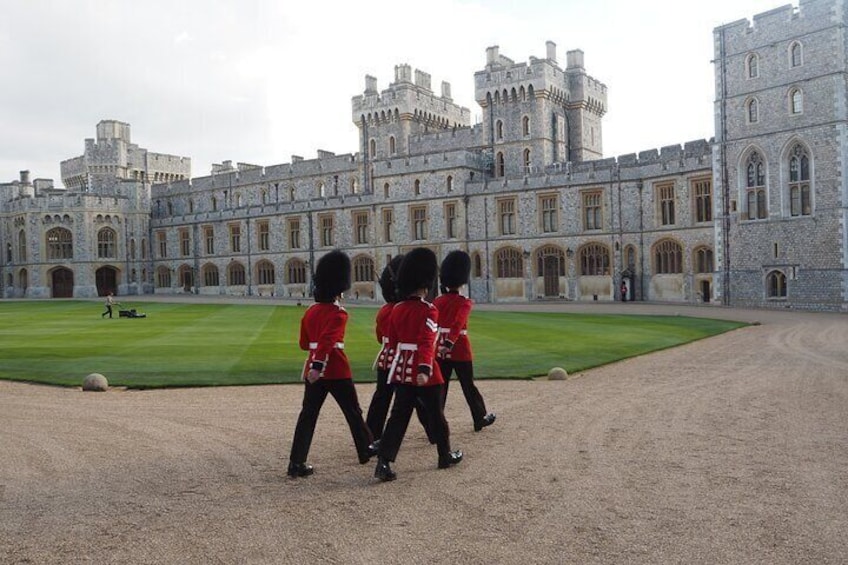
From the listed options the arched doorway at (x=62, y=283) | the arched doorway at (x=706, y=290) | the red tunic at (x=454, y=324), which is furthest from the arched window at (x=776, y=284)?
the arched doorway at (x=62, y=283)

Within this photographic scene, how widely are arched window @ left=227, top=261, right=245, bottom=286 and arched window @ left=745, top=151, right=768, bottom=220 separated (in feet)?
119

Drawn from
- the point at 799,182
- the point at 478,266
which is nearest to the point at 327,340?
the point at 799,182

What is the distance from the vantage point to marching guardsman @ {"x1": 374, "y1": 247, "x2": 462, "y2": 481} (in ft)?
23.3

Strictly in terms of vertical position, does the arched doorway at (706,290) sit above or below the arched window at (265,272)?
below

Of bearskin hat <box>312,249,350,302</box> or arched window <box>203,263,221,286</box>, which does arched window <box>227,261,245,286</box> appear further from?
bearskin hat <box>312,249,350,302</box>

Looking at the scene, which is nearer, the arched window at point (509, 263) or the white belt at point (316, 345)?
the white belt at point (316, 345)

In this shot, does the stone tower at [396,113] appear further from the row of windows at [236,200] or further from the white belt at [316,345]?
the white belt at [316,345]

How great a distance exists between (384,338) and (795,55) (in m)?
28.3

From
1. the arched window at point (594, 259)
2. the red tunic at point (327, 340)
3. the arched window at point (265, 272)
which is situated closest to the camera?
the red tunic at point (327, 340)

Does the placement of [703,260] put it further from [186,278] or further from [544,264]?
[186,278]

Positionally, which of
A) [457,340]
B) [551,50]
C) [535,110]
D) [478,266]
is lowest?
[457,340]

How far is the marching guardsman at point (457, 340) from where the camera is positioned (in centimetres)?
883

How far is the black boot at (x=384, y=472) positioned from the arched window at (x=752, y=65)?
30050 mm

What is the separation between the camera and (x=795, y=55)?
A: 30.1m
